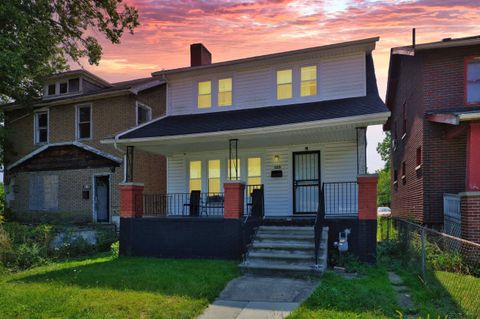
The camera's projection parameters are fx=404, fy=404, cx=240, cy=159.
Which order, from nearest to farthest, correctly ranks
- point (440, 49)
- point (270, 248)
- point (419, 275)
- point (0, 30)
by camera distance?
point (419, 275) → point (270, 248) → point (440, 49) → point (0, 30)

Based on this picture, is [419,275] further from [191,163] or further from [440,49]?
[191,163]

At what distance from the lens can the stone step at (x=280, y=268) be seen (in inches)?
325

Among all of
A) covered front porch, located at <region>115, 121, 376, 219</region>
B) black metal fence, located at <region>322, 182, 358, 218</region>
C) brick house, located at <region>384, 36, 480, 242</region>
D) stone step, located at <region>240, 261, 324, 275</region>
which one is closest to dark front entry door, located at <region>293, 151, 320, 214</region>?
covered front porch, located at <region>115, 121, 376, 219</region>

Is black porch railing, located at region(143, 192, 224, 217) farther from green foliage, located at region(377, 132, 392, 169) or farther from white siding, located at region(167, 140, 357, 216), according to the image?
green foliage, located at region(377, 132, 392, 169)

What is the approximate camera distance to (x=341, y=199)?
38.9 feet

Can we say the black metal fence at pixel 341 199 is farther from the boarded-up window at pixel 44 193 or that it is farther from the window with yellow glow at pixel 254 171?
the boarded-up window at pixel 44 193

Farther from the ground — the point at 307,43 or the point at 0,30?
the point at 0,30

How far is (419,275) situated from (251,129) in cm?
517

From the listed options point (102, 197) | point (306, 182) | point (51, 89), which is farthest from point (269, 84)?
point (51, 89)

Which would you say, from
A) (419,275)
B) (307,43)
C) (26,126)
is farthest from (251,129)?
(26,126)

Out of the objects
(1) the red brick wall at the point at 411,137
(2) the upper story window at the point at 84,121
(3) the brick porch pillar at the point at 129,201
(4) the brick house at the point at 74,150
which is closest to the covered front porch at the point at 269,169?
(3) the brick porch pillar at the point at 129,201

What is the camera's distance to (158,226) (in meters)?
11.3

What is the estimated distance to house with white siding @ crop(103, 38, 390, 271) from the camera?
33.0 ft

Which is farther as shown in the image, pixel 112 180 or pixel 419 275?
pixel 112 180
